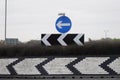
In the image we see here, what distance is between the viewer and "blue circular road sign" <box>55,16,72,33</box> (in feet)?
54.4

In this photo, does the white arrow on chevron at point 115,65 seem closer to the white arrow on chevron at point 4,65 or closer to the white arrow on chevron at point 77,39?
the white arrow on chevron at point 77,39

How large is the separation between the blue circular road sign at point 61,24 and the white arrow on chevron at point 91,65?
7.10 ft

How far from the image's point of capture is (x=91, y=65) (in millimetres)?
18047

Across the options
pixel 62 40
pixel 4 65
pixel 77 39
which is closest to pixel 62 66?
pixel 62 40

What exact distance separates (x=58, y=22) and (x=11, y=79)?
305 cm

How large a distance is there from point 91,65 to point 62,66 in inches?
48.8

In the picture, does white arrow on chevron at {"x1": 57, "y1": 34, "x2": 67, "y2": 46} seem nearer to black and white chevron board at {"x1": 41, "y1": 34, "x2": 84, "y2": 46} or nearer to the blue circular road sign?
black and white chevron board at {"x1": 41, "y1": 34, "x2": 84, "y2": 46}

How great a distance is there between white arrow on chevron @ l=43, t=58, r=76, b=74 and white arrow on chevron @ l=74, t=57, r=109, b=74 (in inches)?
16.2

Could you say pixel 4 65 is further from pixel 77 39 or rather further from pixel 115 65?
pixel 115 65

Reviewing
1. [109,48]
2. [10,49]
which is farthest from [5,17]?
[109,48]

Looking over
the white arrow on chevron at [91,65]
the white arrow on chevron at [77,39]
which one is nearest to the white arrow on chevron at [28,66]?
the white arrow on chevron at [91,65]

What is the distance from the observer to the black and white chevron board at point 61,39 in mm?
16906

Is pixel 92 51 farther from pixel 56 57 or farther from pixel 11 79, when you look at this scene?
pixel 11 79

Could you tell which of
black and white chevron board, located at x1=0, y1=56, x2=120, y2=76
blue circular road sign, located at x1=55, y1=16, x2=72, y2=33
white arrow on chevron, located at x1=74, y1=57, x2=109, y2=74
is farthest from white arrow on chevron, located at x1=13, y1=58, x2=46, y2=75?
blue circular road sign, located at x1=55, y1=16, x2=72, y2=33
